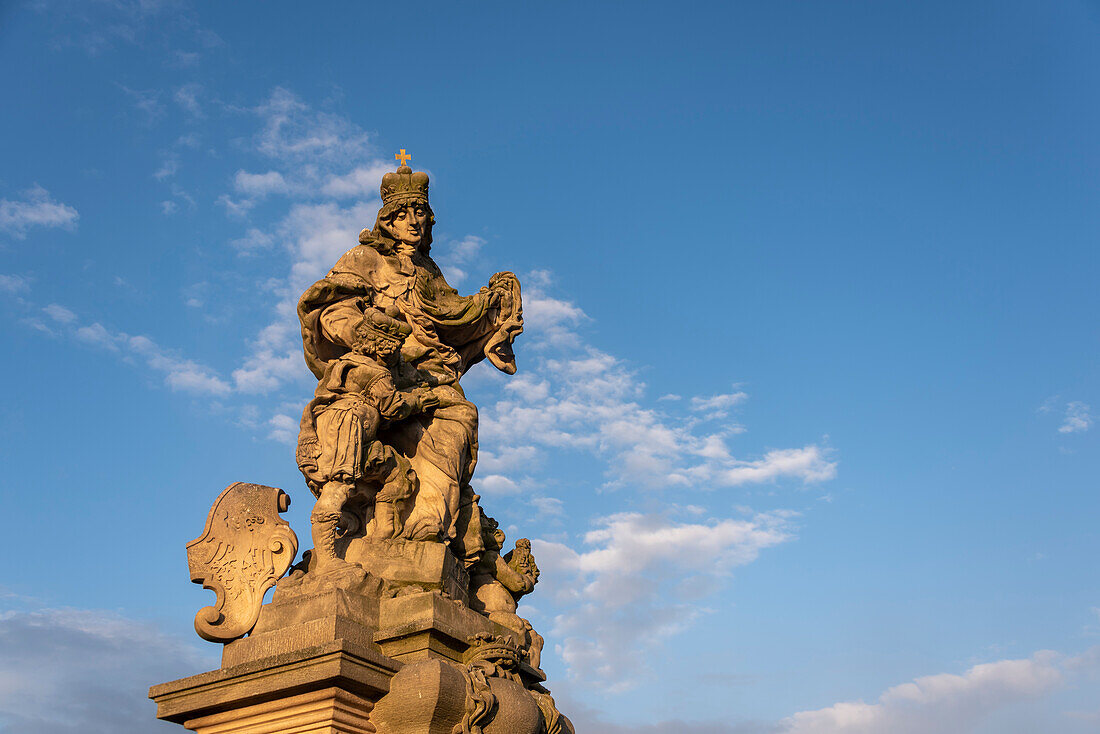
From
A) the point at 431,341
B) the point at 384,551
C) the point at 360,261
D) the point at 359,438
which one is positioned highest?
the point at 360,261

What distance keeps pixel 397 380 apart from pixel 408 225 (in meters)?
1.79

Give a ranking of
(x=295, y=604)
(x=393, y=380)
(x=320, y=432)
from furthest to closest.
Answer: (x=393, y=380) → (x=320, y=432) → (x=295, y=604)

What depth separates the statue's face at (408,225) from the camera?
10.9 metres

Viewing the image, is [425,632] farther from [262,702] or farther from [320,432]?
[320,432]

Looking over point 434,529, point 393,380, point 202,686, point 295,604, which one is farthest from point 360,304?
point 202,686

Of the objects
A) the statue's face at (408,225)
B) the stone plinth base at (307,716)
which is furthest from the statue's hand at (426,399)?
the stone plinth base at (307,716)

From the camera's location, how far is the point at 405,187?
1091 cm

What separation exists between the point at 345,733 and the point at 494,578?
2.61 m

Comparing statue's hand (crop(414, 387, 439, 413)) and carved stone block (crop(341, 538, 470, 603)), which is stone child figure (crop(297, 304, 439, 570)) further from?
carved stone block (crop(341, 538, 470, 603))

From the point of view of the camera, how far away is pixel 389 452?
30.1ft

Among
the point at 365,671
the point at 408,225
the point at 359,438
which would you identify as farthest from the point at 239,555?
the point at 408,225

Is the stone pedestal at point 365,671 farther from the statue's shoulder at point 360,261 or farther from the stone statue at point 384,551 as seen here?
the statue's shoulder at point 360,261

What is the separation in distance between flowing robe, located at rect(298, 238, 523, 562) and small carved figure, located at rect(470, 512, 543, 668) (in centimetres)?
39

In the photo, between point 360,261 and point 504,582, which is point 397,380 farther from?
point 504,582
